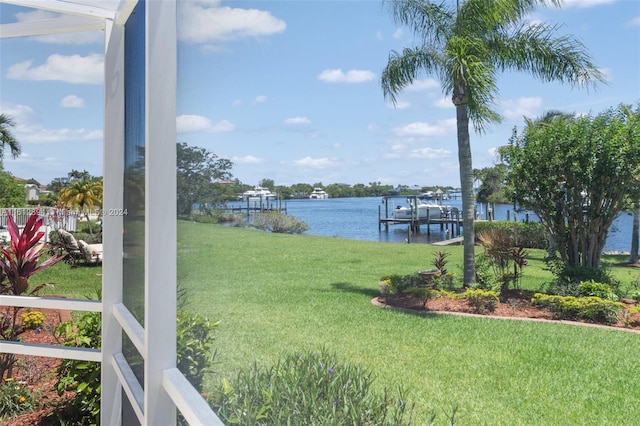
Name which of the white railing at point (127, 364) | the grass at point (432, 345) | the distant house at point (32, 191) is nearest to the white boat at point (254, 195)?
the grass at point (432, 345)

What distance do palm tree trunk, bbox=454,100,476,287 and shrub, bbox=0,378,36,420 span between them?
4.41m

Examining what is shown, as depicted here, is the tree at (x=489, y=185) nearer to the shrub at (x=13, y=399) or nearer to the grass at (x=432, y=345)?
the grass at (x=432, y=345)

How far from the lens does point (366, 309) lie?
5219mm

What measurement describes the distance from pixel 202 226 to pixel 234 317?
3.75 metres

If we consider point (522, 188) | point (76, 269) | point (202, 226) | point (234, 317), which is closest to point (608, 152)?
point (522, 188)

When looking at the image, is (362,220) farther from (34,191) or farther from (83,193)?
(34,191)

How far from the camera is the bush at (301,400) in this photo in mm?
1373

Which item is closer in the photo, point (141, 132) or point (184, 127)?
point (184, 127)

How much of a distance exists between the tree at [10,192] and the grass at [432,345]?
2.56m

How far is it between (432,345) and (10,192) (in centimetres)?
803

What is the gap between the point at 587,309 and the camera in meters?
4.10

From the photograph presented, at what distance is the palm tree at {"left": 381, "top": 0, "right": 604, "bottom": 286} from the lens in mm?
5609

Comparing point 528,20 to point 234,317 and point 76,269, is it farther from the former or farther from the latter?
point 76,269

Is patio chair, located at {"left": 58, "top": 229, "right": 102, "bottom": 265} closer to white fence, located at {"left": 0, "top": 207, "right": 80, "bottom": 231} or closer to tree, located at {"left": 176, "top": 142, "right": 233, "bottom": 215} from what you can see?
white fence, located at {"left": 0, "top": 207, "right": 80, "bottom": 231}
